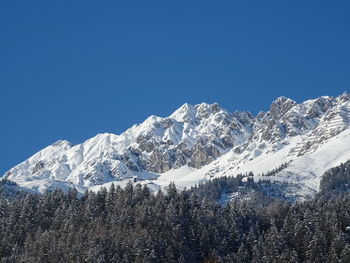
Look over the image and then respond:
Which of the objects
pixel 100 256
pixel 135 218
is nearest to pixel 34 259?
pixel 100 256

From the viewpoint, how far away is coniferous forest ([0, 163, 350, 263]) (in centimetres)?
15262

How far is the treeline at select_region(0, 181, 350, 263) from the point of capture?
153 m

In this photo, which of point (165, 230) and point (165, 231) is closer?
point (165, 231)

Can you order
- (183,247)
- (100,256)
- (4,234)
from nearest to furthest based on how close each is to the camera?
(100,256) → (183,247) → (4,234)

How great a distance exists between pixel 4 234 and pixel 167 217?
123ft

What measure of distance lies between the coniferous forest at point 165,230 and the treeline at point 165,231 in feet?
0.66

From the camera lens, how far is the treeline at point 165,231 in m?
153

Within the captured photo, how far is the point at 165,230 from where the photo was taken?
168 meters

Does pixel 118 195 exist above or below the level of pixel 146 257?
above

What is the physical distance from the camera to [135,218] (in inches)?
6909

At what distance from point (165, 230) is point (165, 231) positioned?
3.70ft

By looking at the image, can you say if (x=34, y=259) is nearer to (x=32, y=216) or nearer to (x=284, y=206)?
(x=32, y=216)

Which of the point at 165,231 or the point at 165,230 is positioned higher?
the point at 165,230

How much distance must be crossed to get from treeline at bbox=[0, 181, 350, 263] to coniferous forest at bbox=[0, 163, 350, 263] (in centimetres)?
20
